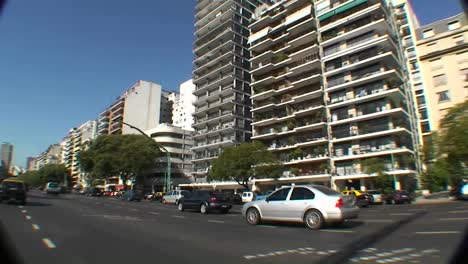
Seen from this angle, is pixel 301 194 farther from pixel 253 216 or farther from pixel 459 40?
pixel 459 40

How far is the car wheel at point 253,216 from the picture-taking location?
13.6m

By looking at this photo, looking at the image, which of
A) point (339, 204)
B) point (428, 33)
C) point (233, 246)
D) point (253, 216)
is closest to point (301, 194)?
point (339, 204)

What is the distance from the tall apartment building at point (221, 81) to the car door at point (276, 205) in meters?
56.6

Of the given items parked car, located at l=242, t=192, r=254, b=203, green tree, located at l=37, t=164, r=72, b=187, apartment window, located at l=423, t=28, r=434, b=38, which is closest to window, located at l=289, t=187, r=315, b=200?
parked car, located at l=242, t=192, r=254, b=203

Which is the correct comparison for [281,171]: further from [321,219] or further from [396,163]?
[321,219]

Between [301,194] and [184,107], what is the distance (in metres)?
93.5

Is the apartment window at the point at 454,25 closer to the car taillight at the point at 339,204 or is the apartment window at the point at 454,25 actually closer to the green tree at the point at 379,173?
the green tree at the point at 379,173

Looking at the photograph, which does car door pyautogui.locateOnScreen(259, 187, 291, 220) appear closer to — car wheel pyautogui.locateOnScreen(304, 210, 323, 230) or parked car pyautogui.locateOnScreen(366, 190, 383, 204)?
car wheel pyautogui.locateOnScreen(304, 210, 323, 230)

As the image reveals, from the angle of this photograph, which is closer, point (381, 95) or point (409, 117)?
point (381, 95)

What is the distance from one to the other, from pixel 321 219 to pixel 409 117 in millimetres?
45724

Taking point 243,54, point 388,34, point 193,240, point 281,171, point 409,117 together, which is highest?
point 243,54

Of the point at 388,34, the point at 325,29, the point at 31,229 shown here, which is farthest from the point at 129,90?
the point at 31,229

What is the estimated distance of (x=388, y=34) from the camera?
49094mm

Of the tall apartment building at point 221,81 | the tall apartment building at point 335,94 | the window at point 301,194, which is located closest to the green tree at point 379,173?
the tall apartment building at point 335,94
